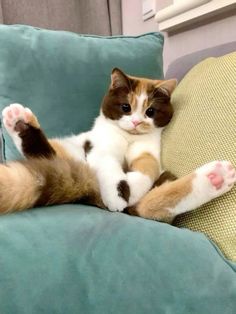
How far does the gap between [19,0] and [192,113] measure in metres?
1.34

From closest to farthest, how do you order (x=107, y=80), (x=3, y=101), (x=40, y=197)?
(x=40, y=197), (x=3, y=101), (x=107, y=80)

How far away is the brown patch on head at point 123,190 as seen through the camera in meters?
0.83

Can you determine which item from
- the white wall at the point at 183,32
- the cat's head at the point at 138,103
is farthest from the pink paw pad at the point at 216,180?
the white wall at the point at 183,32

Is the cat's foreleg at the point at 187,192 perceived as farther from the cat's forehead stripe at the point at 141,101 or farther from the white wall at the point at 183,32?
the white wall at the point at 183,32

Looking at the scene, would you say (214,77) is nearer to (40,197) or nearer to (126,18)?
(40,197)

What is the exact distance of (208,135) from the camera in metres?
0.80

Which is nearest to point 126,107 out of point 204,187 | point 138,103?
point 138,103

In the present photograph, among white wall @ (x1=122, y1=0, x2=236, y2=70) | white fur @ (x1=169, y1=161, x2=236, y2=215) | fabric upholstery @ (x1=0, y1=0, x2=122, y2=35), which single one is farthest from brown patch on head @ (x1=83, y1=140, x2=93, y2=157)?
fabric upholstery @ (x1=0, y1=0, x2=122, y2=35)

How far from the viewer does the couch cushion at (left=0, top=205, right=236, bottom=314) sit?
1.56ft

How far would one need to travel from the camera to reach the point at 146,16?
184 centimetres

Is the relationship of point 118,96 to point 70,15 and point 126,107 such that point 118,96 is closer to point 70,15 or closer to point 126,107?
point 126,107

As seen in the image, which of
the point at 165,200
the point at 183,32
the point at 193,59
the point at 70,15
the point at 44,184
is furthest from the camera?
the point at 70,15

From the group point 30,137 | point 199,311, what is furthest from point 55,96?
point 199,311

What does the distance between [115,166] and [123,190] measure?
0.34 feet
